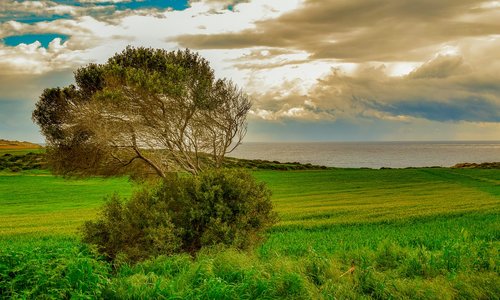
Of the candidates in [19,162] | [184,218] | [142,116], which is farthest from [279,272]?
[19,162]

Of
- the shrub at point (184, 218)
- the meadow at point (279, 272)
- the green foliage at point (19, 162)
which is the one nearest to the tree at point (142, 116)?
the meadow at point (279, 272)

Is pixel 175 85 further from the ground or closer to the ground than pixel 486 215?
further from the ground

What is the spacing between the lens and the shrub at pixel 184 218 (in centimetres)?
1171

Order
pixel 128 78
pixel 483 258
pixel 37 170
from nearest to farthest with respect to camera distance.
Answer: pixel 483 258
pixel 128 78
pixel 37 170

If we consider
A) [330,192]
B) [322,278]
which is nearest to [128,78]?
[322,278]

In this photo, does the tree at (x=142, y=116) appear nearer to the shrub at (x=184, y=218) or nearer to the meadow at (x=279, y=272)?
the meadow at (x=279, y=272)

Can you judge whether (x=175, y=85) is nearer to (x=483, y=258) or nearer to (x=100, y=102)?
(x=100, y=102)

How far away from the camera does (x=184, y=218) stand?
12250 millimetres

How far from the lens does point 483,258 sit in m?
→ 10.0

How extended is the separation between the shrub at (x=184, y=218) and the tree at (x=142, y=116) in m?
8.45

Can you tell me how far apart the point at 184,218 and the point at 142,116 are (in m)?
10.0

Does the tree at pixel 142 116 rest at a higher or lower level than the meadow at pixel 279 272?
higher

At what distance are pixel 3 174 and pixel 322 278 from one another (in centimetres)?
6776

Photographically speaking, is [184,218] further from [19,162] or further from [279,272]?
[19,162]
